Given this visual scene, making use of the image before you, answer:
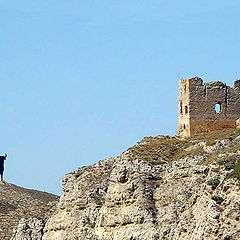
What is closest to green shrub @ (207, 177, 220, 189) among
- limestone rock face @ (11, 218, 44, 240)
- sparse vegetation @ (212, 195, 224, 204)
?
sparse vegetation @ (212, 195, 224, 204)

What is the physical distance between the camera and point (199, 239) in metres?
59.1

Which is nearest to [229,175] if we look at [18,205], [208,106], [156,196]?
[156,196]

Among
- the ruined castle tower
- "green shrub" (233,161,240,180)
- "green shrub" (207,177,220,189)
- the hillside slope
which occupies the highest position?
the ruined castle tower

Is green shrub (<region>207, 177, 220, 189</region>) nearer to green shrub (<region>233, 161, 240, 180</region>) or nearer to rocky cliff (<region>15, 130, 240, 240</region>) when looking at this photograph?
rocky cliff (<region>15, 130, 240, 240</region>)

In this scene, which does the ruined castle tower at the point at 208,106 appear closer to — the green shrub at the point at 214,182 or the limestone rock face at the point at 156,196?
the limestone rock face at the point at 156,196

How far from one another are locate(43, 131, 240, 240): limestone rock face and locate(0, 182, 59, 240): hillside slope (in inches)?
445

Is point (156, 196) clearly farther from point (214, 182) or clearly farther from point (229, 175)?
point (229, 175)

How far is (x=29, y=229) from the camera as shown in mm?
80375

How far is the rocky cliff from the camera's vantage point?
59.9 metres

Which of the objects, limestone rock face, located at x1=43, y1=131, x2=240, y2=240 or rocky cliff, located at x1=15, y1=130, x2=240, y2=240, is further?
rocky cliff, located at x1=15, y1=130, x2=240, y2=240

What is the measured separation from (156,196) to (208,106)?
13238mm

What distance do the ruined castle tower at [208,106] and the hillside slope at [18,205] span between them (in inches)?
615

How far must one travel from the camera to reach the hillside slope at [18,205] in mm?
87662

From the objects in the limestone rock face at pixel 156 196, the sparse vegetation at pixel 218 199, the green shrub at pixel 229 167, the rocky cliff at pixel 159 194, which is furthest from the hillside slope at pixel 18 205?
the sparse vegetation at pixel 218 199
